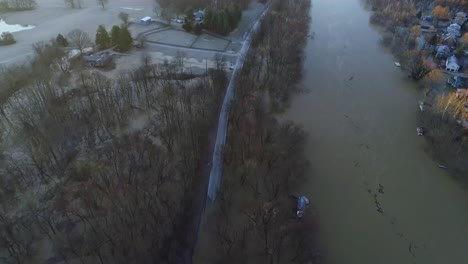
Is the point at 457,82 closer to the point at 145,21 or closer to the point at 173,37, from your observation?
the point at 173,37

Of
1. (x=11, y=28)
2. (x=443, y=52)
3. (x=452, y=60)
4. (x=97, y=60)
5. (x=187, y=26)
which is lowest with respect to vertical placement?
(x=11, y=28)

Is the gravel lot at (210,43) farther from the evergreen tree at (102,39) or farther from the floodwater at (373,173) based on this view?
the floodwater at (373,173)

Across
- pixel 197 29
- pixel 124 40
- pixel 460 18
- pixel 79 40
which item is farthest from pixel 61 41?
pixel 460 18

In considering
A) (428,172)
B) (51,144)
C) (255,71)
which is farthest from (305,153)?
(51,144)

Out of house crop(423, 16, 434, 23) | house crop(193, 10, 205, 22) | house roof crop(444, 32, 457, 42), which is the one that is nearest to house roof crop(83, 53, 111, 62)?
house crop(193, 10, 205, 22)

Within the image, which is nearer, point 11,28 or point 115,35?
point 115,35

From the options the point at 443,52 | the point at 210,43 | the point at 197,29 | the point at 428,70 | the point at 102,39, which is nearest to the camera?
the point at 428,70

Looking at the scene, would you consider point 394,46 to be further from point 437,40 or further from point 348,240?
point 348,240
